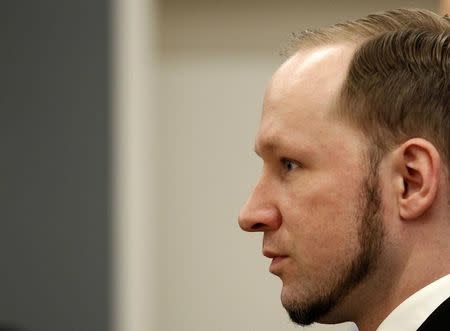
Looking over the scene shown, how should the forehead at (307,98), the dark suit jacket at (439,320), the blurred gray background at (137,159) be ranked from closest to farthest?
the dark suit jacket at (439,320) → the forehead at (307,98) → the blurred gray background at (137,159)

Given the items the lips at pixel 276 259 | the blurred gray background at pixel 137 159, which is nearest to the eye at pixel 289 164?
the lips at pixel 276 259

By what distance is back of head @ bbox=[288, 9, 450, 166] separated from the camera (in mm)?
1201

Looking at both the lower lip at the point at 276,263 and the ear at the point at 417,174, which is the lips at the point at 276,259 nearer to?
the lower lip at the point at 276,263

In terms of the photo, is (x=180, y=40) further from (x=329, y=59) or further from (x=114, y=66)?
(x=329, y=59)

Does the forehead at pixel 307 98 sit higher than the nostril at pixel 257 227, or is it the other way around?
the forehead at pixel 307 98

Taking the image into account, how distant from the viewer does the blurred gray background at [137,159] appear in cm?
305

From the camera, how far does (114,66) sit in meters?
3.12

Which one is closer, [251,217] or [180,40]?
[251,217]

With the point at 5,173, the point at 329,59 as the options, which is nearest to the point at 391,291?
the point at 329,59

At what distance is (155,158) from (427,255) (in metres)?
1.97

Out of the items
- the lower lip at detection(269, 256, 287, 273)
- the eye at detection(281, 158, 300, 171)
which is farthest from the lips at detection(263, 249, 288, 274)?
the eye at detection(281, 158, 300, 171)

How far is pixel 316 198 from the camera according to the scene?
123 cm

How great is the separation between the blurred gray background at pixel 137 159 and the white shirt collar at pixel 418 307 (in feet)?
5.93

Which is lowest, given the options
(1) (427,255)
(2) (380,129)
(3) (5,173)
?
(3) (5,173)
